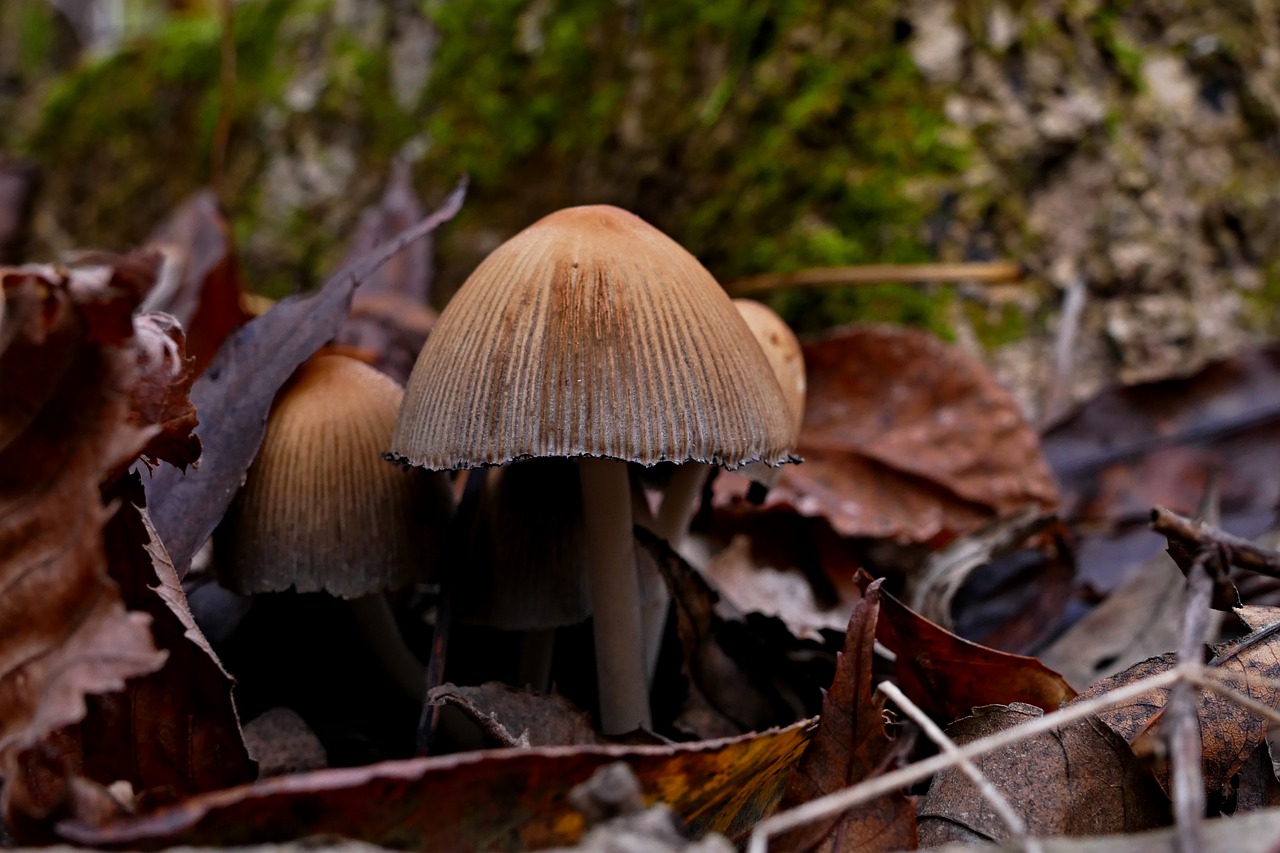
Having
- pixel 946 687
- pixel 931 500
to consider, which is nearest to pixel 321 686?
pixel 946 687

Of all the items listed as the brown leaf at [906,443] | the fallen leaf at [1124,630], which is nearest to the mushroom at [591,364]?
the fallen leaf at [1124,630]

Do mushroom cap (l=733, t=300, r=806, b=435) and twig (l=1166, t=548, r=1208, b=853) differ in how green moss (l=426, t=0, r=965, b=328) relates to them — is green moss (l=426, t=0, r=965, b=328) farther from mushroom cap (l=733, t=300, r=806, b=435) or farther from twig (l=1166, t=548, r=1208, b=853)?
twig (l=1166, t=548, r=1208, b=853)

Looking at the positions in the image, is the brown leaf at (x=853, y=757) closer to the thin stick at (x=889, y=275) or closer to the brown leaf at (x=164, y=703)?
the brown leaf at (x=164, y=703)

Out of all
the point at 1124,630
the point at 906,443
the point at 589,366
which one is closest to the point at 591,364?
the point at 589,366

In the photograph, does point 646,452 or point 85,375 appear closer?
point 85,375

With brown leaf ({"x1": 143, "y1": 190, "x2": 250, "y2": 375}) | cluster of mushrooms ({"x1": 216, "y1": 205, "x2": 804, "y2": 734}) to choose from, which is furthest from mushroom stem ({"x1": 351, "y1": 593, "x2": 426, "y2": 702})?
brown leaf ({"x1": 143, "y1": 190, "x2": 250, "y2": 375})

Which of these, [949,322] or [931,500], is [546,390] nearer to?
[931,500]
